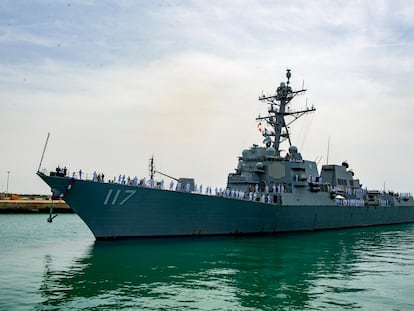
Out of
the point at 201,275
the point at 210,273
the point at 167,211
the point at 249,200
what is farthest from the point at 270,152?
the point at 201,275

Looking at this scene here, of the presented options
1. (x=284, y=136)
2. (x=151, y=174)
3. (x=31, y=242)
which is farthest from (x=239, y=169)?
(x=151, y=174)

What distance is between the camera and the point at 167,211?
67.7ft

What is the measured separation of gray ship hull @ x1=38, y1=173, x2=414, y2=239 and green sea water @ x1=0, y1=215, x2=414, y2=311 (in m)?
0.72

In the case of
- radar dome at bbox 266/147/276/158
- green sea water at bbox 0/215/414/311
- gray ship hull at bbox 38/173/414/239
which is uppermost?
radar dome at bbox 266/147/276/158

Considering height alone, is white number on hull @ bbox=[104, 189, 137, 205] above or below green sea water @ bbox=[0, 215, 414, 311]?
above

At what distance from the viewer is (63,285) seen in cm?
1188

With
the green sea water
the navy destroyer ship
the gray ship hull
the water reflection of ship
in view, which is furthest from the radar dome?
the green sea water

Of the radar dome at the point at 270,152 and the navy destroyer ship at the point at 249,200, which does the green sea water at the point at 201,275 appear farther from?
the radar dome at the point at 270,152

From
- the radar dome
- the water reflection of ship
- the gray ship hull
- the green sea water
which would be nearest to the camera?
the green sea water

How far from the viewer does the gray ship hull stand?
19203 millimetres

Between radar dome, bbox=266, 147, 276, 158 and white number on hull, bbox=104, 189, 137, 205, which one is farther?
radar dome, bbox=266, 147, 276, 158

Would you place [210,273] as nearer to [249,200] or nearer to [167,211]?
[167,211]

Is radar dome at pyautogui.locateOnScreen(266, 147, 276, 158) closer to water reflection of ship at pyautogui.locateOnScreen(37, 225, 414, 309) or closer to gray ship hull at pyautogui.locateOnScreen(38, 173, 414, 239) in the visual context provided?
gray ship hull at pyautogui.locateOnScreen(38, 173, 414, 239)

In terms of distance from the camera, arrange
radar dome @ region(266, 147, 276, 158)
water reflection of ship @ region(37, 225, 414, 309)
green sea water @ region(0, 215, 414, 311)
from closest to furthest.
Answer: green sea water @ region(0, 215, 414, 311) → water reflection of ship @ region(37, 225, 414, 309) → radar dome @ region(266, 147, 276, 158)
